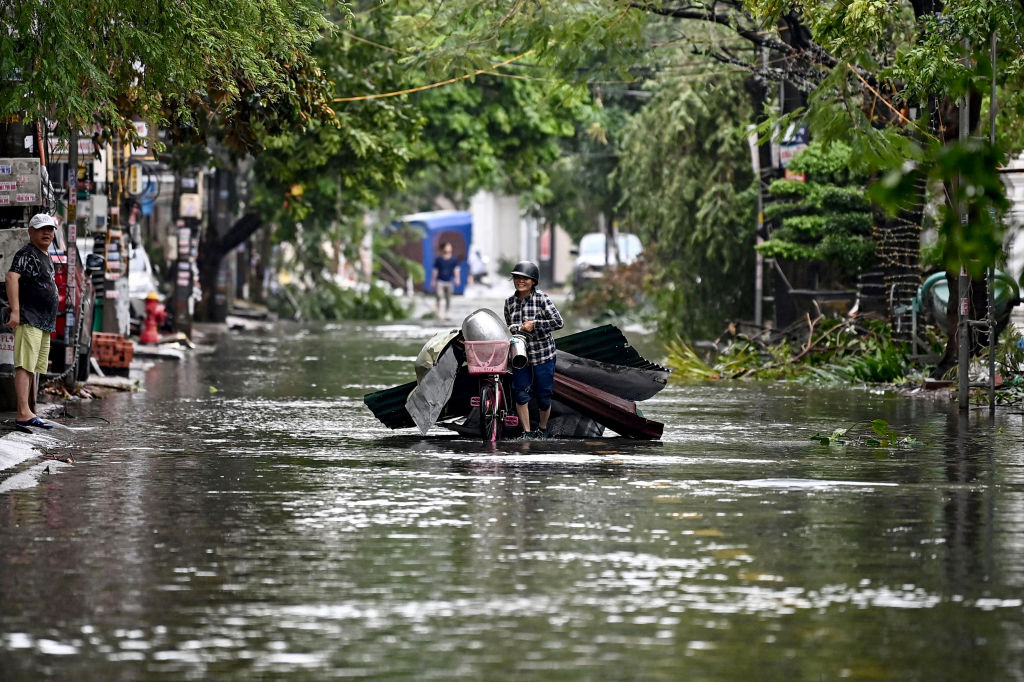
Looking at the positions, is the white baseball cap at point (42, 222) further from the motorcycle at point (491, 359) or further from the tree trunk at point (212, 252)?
the tree trunk at point (212, 252)

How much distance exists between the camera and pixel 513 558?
9.72 metres

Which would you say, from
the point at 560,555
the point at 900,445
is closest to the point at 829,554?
the point at 560,555

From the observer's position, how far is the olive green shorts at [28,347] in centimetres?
1595

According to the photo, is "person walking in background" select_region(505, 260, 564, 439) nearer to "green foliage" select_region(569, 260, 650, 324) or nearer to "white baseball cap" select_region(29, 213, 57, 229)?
"white baseball cap" select_region(29, 213, 57, 229)

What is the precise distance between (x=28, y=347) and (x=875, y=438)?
7.06m

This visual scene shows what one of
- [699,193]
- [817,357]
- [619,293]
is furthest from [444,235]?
[817,357]

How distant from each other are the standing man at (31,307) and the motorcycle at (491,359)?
3.45 metres

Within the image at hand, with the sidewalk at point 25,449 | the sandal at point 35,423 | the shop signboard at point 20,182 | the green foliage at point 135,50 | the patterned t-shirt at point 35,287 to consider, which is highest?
the green foliage at point 135,50

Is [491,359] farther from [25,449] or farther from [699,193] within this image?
[699,193]

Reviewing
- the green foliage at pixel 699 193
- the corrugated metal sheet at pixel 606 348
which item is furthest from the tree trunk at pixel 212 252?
the corrugated metal sheet at pixel 606 348

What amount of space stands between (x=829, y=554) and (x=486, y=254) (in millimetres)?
91199

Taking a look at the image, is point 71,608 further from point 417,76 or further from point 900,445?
point 417,76

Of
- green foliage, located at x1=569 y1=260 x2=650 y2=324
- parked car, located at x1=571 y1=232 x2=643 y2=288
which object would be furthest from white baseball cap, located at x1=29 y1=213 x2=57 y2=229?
parked car, located at x1=571 y1=232 x2=643 y2=288

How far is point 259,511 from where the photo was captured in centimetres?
1157
